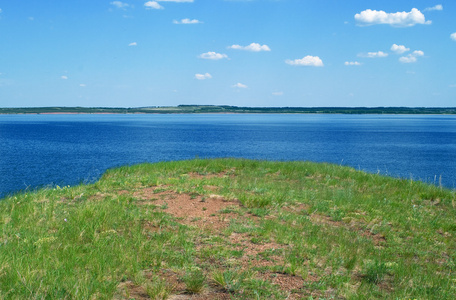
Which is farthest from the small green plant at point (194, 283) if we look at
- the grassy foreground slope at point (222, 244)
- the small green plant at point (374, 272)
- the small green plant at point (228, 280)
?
the small green plant at point (374, 272)

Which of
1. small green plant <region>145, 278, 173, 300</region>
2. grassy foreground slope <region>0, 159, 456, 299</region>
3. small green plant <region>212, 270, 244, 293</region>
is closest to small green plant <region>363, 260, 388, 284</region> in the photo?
grassy foreground slope <region>0, 159, 456, 299</region>

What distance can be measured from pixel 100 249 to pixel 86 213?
178 cm

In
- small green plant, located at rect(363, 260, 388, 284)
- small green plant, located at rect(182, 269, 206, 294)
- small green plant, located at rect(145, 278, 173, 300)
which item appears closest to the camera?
small green plant, located at rect(145, 278, 173, 300)

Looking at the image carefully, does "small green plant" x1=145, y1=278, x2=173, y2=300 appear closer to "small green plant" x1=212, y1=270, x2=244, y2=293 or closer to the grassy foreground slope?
the grassy foreground slope

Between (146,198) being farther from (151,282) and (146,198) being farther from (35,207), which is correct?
(151,282)

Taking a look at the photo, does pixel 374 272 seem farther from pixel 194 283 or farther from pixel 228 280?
pixel 194 283

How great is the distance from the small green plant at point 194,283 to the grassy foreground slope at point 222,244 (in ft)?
0.05

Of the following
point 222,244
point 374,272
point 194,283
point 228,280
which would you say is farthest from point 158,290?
point 374,272

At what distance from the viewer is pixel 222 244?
23.5 ft

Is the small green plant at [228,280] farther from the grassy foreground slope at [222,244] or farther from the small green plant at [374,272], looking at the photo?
the small green plant at [374,272]

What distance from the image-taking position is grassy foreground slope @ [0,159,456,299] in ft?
17.6

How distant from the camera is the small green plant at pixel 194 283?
5297 millimetres

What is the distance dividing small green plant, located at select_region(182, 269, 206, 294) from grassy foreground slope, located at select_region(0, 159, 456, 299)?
0.05ft

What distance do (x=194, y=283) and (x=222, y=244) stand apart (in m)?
1.85
